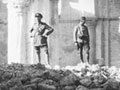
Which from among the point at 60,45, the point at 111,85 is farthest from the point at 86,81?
the point at 60,45

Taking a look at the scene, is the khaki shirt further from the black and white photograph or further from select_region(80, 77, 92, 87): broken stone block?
select_region(80, 77, 92, 87): broken stone block

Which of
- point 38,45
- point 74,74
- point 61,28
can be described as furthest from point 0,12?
point 74,74

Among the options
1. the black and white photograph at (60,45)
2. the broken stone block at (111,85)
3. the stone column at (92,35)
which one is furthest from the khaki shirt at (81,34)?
the stone column at (92,35)

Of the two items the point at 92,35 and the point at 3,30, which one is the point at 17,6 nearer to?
the point at 92,35

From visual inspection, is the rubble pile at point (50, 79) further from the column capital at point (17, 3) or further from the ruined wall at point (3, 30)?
the ruined wall at point (3, 30)

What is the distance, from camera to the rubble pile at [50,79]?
22.9 meters

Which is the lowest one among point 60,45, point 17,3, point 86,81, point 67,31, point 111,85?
point 111,85

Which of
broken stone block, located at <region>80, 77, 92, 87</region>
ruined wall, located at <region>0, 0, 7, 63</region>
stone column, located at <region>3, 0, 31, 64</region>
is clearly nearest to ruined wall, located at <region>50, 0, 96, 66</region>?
stone column, located at <region>3, 0, 31, 64</region>

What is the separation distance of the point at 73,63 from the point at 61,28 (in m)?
1.41

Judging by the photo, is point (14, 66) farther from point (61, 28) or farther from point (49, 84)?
point (61, 28)

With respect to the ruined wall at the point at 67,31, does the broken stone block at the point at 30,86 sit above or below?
below

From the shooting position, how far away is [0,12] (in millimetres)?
34656

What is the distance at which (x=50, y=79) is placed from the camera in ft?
77.8

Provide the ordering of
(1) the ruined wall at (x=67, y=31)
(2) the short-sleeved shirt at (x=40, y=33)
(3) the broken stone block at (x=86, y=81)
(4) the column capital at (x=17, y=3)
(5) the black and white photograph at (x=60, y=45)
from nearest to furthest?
(3) the broken stone block at (x=86, y=81)
(5) the black and white photograph at (x=60, y=45)
(2) the short-sleeved shirt at (x=40, y=33)
(4) the column capital at (x=17, y=3)
(1) the ruined wall at (x=67, y=31)
